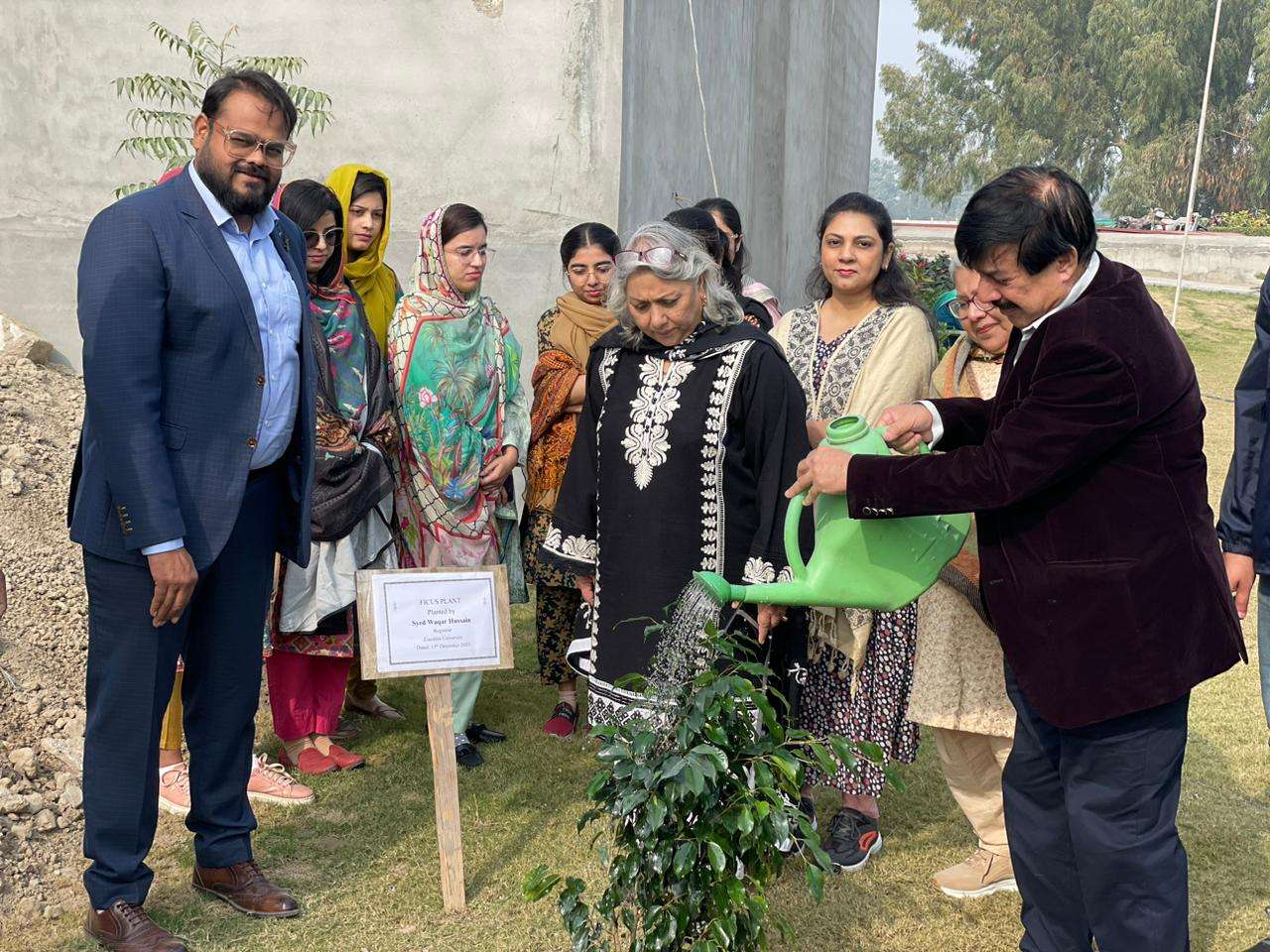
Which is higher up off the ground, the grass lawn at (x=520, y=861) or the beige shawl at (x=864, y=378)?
the beige shawl at (x=864, y=378)

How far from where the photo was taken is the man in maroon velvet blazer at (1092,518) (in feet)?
7.64

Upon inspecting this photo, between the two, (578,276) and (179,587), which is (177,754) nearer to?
(179,587)

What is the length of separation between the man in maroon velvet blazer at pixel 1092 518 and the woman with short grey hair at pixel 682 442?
656 millimetres

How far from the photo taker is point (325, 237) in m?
4.05

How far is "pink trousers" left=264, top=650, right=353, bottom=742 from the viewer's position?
4.29m

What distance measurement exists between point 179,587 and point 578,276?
2.28m

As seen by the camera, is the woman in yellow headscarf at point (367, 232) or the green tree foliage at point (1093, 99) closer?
the woman in yellow headscarf at point (367, 232)

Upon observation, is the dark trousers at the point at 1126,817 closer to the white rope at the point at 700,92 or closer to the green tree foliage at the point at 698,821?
the green tree foliage at the point at 698,821

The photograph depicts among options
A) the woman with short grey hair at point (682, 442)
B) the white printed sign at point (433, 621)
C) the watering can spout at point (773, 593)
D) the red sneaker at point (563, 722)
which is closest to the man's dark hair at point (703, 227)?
the woman with short grey hair at point (682, 442)

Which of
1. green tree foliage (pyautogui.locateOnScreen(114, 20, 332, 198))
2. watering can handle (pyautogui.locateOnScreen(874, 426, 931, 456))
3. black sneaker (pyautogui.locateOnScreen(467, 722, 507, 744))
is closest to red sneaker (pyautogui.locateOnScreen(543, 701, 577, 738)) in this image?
black sneaker (pyautogui.locateOnScreen(467, 722, 507, 744))

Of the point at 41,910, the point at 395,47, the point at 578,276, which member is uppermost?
the point at 395,47

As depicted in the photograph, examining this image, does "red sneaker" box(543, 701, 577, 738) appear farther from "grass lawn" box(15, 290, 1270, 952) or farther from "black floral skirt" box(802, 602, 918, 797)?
"black floral skirt" box(802, 602, 918, 797)

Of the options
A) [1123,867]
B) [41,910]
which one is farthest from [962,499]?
[41,910]

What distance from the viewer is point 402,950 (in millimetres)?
3178
